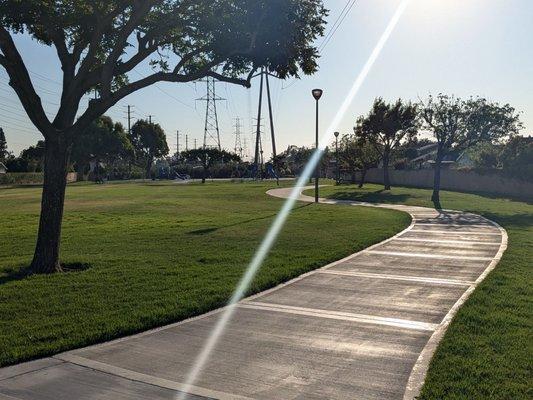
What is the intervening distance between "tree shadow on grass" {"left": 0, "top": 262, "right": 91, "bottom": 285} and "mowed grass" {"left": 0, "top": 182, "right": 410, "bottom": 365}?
3 centimetres

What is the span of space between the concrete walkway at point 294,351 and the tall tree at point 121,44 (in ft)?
14.1

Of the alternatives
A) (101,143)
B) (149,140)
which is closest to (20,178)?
(101,143)

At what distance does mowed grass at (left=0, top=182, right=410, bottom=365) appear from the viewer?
5.91m

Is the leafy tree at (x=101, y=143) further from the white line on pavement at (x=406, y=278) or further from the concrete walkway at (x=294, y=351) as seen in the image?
the concrete walkway at (x=294, y=351)

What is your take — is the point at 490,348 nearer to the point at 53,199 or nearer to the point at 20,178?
the point at 53,199

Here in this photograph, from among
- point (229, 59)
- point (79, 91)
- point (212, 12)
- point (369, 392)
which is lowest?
point (369, 392)

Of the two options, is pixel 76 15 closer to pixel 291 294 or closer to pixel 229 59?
pixel 229 59

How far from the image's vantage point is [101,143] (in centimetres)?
8075

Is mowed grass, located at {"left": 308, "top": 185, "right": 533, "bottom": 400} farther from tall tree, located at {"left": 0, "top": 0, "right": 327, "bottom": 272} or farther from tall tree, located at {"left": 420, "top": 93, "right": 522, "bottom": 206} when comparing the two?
tall tree, located at {"left": 420, "top": 93, "right": 522, "bottom": 206}

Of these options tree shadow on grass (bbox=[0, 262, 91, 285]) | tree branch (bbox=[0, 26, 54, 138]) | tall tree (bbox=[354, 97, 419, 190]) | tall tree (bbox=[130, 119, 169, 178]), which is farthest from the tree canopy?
tall tree (bbox=[130, 119, 169, 178])

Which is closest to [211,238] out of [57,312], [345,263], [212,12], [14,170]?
[345,263]

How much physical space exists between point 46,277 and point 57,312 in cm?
231

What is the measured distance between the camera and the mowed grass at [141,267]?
5910 mm

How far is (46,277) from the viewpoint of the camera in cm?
852
